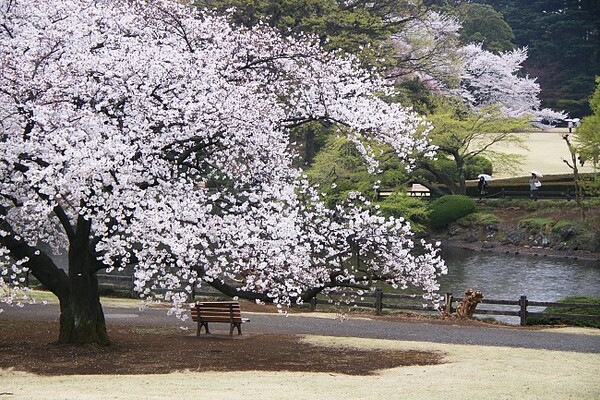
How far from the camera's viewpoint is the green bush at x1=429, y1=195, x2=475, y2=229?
4784 cm

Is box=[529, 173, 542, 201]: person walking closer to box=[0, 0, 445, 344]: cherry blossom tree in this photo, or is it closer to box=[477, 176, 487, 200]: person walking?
box=[477, 176, 487, 200]: person walking

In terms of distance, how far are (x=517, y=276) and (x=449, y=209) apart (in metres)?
11.6

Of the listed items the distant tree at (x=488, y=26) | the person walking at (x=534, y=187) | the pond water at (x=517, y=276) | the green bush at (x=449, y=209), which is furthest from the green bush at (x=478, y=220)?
the distant tree at (x=488, y=26)

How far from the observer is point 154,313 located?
2444 centimetres

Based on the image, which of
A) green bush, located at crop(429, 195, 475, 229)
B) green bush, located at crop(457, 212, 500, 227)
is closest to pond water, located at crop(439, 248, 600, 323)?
green bush, located at crop(457, 212, 500, 227)

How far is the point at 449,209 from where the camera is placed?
47938 millimetres

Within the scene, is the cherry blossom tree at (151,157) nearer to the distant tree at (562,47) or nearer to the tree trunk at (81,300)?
the tree trunk at (81,300)

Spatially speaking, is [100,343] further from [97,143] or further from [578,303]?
[578,303]

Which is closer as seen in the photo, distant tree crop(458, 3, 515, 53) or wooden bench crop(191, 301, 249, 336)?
wooden bench crop(191, 301, 249, 336)

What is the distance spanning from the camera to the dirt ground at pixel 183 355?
Answer: 618 inches

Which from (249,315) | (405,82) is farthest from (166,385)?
(405,82)

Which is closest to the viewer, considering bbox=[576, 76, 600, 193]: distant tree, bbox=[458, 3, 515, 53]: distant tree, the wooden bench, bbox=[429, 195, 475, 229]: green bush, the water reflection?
the wooden bench

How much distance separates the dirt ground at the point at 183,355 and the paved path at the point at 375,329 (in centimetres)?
185

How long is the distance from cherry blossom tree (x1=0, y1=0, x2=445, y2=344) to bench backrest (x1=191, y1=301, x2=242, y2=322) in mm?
2704
